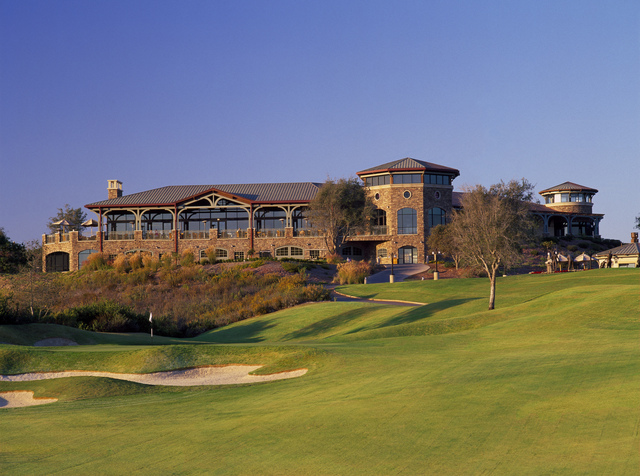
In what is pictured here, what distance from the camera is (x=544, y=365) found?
1129 cm

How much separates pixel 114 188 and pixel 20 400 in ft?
211

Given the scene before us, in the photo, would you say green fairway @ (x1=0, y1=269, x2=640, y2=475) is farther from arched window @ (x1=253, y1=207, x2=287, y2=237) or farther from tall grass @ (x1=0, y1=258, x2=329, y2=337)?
arched window @ (x1=253, y1=207, x2=287, y2=237)

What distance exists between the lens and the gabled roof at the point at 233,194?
6694cm

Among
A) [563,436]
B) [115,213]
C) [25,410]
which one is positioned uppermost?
[115,213]

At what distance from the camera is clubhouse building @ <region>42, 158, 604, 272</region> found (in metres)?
63.9

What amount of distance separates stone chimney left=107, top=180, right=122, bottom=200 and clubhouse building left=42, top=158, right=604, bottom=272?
1.39m

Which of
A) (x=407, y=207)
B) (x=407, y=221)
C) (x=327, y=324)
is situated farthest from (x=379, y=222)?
(x=327, y=324)

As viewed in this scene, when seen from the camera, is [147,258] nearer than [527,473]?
No

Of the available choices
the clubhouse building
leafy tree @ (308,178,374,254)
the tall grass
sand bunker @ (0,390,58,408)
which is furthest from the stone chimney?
sand bunker @ (0,390,58,408)

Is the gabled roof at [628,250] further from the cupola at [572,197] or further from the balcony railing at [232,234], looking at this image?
the balcony railing at [232,234]

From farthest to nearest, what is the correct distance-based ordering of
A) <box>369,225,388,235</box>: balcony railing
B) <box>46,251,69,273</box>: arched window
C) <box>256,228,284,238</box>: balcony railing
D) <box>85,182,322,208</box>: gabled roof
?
<box>46,251,69,273</box>: arched window
<box>85,182,322,208</box>: gabled roof
<box>256,228,284,238</box>: balcony railing
<box>369,225,388,235</box>: balcony railing

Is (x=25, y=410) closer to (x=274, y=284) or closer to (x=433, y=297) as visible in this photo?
(x=433, y=297)

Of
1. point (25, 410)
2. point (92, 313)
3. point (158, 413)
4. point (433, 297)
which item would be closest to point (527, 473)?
point (158, 413)

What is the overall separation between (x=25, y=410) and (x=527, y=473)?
9623 mm
